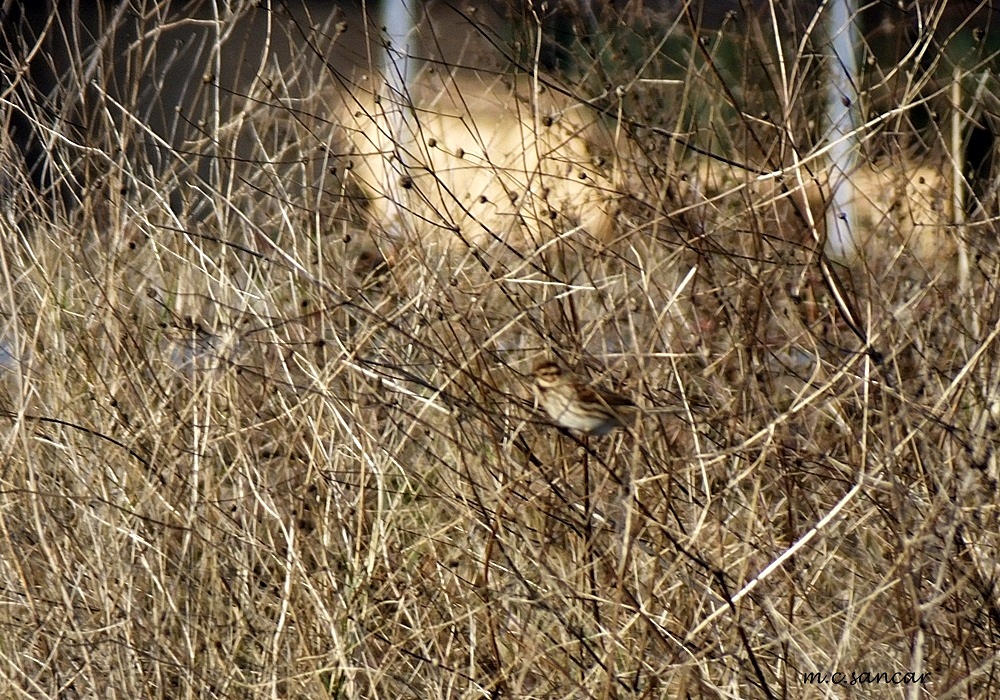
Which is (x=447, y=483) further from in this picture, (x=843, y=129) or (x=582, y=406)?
(x=843, y=129)

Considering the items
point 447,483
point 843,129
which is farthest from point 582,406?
point 843,129

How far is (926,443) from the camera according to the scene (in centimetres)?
321

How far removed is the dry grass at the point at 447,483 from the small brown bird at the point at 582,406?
6cm

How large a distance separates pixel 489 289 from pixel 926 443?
49.7 inches

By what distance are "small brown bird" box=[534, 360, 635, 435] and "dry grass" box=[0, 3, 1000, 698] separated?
64mm

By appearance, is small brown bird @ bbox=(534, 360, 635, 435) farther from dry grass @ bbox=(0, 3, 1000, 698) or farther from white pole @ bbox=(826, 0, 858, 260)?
white pole @ bbox=(826, 0, 858, 260)

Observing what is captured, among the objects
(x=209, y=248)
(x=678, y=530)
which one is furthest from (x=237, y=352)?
(x=678, y=530)

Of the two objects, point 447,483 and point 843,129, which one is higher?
point 843,129

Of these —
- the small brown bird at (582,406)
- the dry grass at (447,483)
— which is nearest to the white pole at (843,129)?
the dry grass at (447,483)

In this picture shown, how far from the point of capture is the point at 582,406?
3600 mm

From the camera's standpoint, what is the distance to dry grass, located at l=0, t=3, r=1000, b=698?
3.53 metres

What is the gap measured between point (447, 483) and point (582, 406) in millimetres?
607

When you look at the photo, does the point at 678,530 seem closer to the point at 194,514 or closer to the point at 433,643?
the point at 433,643

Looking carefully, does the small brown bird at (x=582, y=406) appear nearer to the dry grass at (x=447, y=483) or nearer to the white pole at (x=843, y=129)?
the dry grass at (x=447, y=483)
